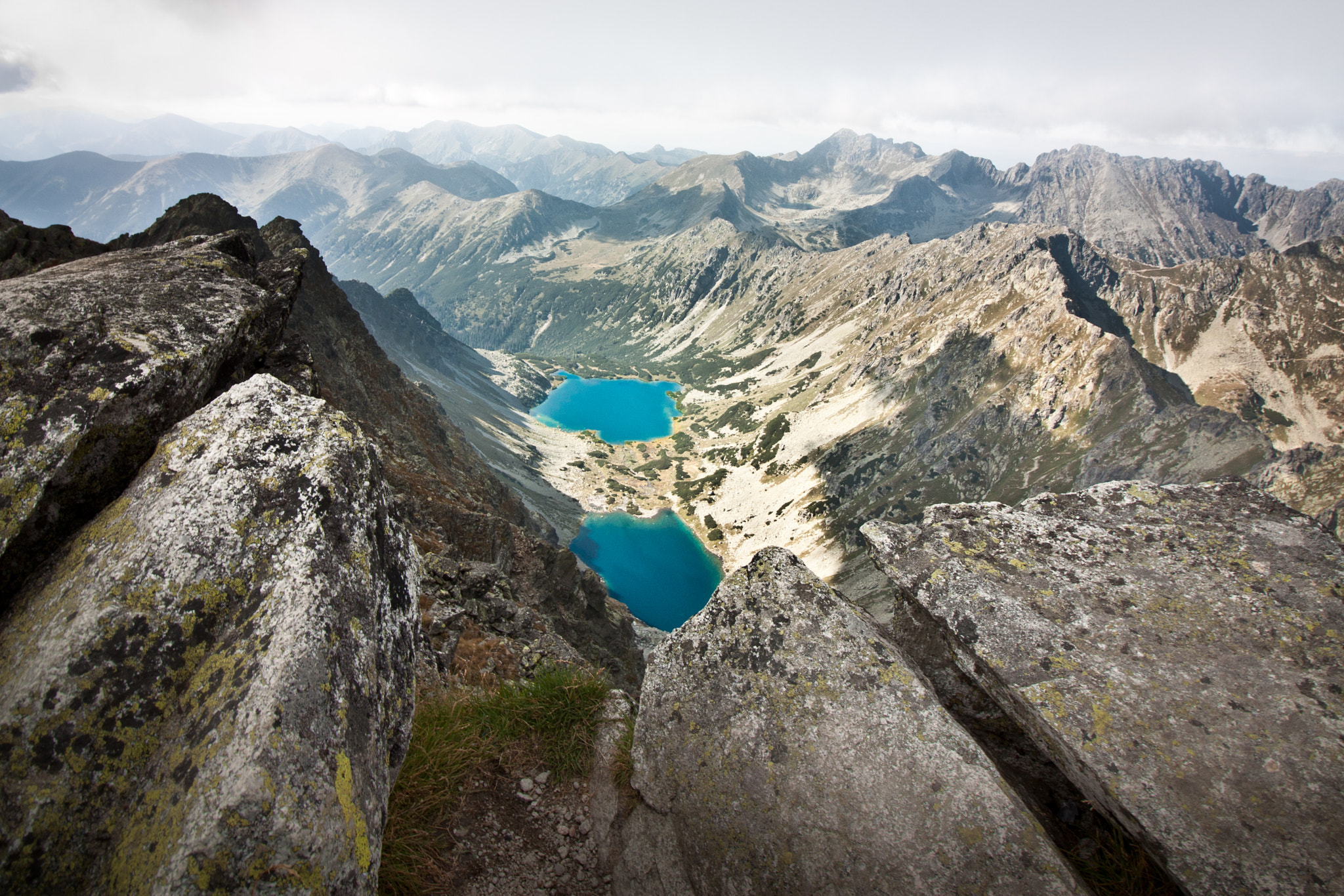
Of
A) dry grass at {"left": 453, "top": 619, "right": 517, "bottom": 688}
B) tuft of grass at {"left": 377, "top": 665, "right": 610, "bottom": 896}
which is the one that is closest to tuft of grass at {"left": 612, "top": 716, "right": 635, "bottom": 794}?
tuft of grass at {"left": 377, "top": 665, "right": 610, "bottom": 896}

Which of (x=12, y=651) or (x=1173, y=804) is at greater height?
(x=12, y=651)

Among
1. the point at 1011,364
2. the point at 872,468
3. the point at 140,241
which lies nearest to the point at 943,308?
the point at 1011,364

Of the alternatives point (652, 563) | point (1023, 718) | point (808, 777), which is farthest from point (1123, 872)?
point (652, 563)

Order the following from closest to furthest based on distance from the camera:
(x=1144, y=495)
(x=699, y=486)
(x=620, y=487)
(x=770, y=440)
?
(x=1144, y=495)
(x=620, y=487)
(x=699, y=486)
(x=770, y=440)

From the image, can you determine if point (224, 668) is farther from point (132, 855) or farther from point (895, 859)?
point (895, 859)

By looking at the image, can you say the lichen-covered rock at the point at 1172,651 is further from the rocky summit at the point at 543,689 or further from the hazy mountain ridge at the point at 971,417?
the hazy mountain ridge at the point at 971,417

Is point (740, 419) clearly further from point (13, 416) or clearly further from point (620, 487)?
point (13, 416)

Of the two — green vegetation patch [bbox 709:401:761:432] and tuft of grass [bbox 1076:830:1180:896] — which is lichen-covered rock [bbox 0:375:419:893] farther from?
green vegetation patch [bbox 709:401:761:432]
